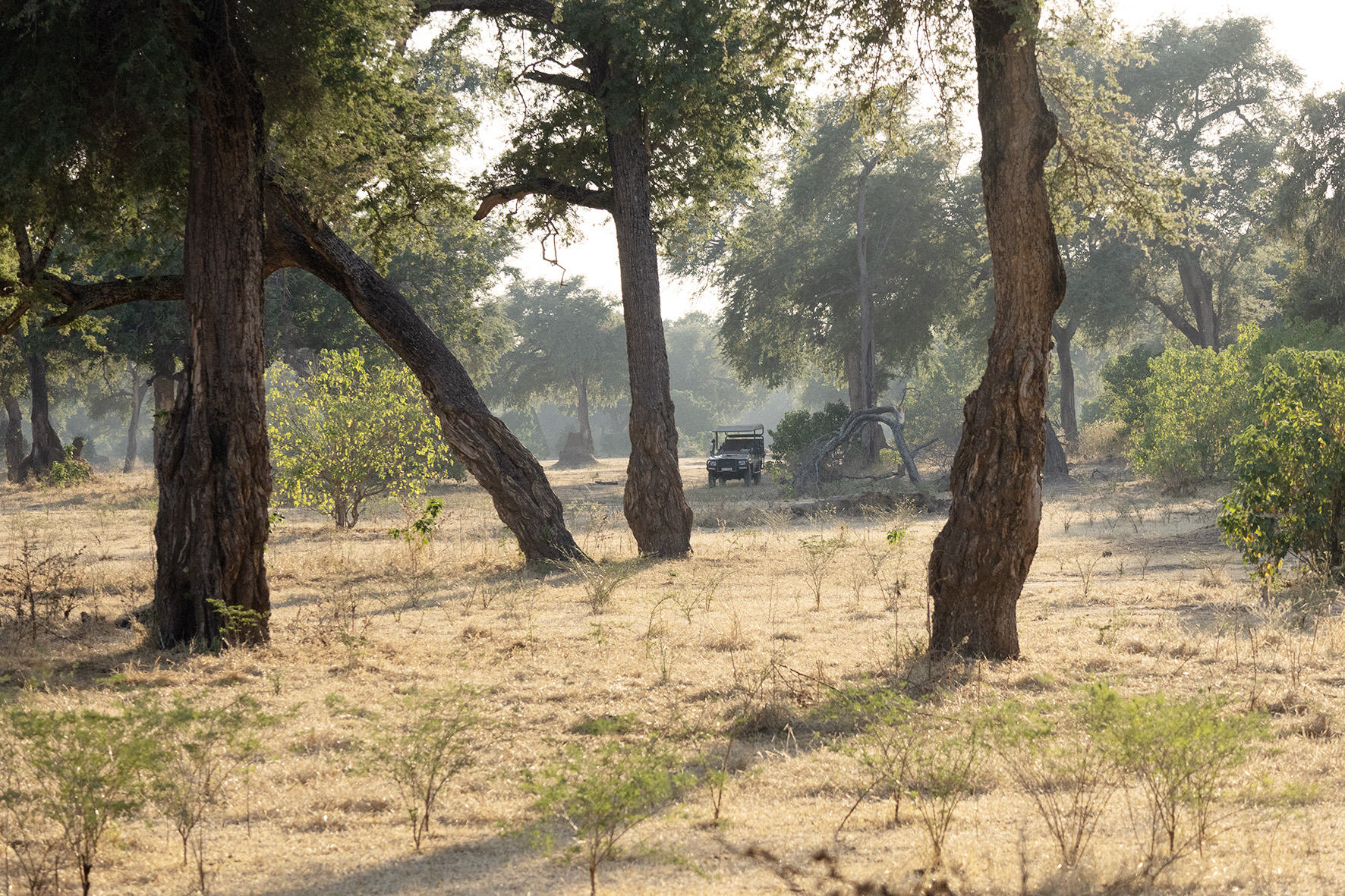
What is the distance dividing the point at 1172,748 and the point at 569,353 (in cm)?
5779

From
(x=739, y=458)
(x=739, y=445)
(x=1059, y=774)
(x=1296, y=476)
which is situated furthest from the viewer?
(x=739, y=445)

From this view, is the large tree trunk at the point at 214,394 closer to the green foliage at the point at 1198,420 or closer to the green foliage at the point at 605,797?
the green foliage at the point at 605,797

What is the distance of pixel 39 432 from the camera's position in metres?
31.3

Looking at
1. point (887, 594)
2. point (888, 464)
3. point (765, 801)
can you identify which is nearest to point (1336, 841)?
Answer: point (765, 801)

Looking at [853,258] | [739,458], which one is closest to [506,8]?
[739,458]

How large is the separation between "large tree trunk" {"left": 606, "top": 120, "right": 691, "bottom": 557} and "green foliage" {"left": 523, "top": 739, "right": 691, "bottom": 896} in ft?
30.1

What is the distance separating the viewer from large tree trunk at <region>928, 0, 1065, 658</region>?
7062 mm

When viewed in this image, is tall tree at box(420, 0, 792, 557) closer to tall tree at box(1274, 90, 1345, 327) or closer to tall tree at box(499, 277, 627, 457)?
tall tree at box(1274, 90, 1345, 327)

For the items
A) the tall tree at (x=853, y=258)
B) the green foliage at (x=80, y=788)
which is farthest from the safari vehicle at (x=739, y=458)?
the green foliage at (x=80, y=788)

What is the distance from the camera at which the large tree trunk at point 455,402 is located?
10969 mm

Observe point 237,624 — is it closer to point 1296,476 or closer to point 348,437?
point 1296,476

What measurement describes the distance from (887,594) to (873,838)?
258 inches

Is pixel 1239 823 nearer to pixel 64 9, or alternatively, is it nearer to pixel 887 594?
pixel 887 594

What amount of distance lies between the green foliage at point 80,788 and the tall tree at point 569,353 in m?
55.1
